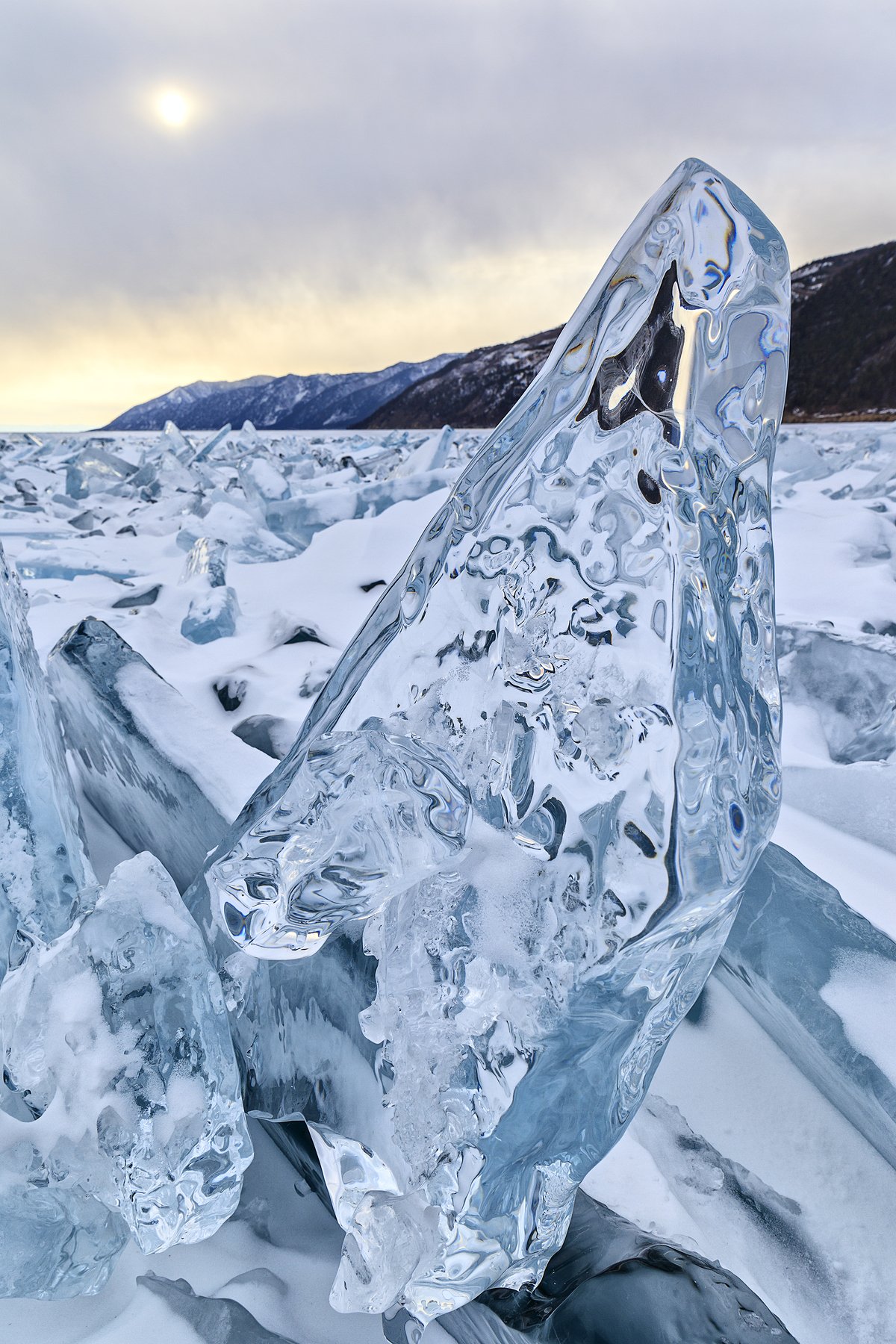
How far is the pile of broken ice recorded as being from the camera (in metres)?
0.46

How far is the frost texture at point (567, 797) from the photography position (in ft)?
1.51

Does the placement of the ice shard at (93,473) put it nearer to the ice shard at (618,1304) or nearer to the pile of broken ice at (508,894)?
the pile of broken ice at (508,894)

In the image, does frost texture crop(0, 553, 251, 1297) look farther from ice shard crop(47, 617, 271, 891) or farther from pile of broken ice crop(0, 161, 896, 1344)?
ice shard crop(47, 617, 271, 891)

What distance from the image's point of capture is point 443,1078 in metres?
0.50

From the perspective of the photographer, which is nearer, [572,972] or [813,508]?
[572,972]

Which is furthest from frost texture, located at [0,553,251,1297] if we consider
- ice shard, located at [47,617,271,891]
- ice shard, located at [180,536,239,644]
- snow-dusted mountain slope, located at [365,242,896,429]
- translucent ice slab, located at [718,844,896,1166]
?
snow-dusted mountain slope, located at [365,242,896,429]

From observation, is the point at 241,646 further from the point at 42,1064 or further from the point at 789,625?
the point at 42,1064

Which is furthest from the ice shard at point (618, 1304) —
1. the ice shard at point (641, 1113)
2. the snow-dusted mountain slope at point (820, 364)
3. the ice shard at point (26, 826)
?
the snow-dusted mountain slope at point (820, 364)

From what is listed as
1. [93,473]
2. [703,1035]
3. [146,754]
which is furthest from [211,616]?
[93,473]

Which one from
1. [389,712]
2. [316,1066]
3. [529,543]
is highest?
[529,543]

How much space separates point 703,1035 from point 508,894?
1.35 ft

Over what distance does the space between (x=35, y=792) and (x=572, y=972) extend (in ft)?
1.53

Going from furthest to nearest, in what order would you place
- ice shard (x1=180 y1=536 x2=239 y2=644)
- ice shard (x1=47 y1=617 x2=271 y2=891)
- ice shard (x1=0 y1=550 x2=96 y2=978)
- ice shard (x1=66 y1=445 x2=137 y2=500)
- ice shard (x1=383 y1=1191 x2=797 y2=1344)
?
ice shard (x1=66 y1=445 x2=137 y2=500) < ice shard (x1=180 y1=536 x2=239 y2=644) < ice shard (x1=47 y1=617 x2=271 y2=891) < ice shard (x1=0 y1=550 x2=96 y2=978) < ice shard (x1=383 y1=1191 x2=797 y2=1344)

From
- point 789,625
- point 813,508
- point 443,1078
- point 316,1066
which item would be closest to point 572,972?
point 443,1078
